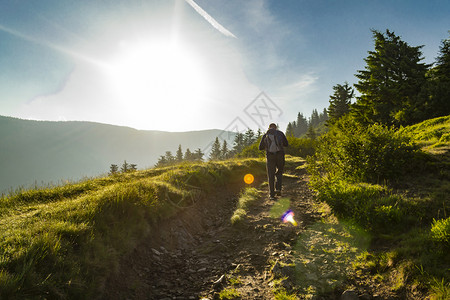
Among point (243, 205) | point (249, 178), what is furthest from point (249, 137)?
point (243, 205)

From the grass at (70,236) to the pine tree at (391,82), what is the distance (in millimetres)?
24899

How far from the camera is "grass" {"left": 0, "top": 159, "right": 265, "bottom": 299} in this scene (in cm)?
253

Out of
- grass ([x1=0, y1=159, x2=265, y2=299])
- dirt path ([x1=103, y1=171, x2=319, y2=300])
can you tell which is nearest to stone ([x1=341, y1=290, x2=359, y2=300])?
dirt path ([x1=103, y1=171, x2=319, y2=300])

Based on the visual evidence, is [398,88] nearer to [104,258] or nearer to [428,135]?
[428,135]

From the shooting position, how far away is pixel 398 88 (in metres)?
22.1

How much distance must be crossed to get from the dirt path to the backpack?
258 centimetres

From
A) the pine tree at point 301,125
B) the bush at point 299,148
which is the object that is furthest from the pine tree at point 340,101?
the pine tree at point 301,125

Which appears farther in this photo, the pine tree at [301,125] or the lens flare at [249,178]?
the pine tree at [301,125]

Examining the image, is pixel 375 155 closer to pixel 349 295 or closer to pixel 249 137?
pixel 349 295

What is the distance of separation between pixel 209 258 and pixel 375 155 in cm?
544

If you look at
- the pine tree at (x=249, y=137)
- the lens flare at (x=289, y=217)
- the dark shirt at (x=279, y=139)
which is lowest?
the lens flare at (x=289, y=217)

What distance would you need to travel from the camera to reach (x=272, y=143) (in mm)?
8977

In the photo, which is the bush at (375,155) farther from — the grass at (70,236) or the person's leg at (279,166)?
the grass at (70,236)

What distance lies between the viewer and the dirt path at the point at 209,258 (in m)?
3.48
